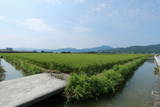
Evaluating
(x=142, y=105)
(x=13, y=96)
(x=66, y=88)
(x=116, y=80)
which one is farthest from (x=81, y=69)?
(x=13, y=96)

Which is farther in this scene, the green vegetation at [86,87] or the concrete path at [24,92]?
the green vegetation at [86,87]

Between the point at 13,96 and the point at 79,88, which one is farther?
the point at 79,88

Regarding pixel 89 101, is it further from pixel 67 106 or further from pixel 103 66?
pixel 103 66

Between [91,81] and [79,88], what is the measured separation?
2.34 feet

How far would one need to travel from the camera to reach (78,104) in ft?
18.7

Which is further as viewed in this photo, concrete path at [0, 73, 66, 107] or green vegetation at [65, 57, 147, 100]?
green vegetation at [65, 57, 147, 100]

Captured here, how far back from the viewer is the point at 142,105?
5812 millimetres

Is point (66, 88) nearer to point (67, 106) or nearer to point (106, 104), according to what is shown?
point (67, 106)

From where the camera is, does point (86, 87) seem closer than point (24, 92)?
No

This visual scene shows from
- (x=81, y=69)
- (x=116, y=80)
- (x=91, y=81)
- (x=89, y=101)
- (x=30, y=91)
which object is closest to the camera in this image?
(x=30, y=91)

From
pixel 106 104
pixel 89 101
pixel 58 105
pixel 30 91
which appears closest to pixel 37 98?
pixel 30 91

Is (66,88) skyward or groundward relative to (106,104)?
skyward

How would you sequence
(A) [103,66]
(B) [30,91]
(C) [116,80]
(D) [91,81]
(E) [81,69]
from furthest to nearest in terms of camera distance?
(A) [103,66] < (E) [81,69] < (C) [116,80] < (D) [91,81] < (B) [30,91]

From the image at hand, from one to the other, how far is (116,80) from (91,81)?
6.57 ft
